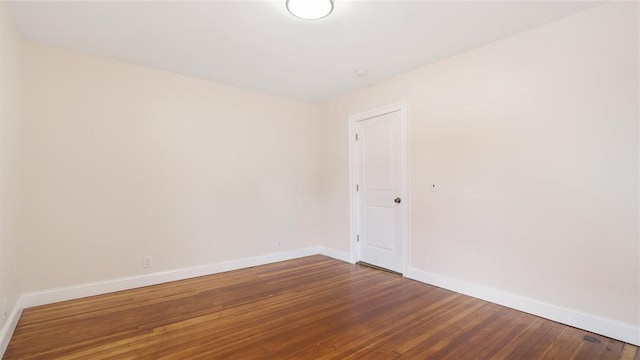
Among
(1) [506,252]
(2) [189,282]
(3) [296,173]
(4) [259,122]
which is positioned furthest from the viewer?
(3) [296,173]

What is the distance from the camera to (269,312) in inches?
102

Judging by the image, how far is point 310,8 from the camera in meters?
2.17

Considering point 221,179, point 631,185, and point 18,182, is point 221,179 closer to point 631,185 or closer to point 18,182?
point 18,182

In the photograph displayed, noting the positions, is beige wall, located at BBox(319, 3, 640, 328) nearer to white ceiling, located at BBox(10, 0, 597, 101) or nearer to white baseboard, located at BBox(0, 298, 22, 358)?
white ceiling, located at BBox(10, 0, 597, 101)

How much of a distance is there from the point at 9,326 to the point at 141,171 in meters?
1.66

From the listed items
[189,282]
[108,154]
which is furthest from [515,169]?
[108,154]

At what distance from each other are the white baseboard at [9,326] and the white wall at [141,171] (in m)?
0.27

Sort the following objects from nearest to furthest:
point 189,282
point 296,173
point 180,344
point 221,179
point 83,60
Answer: point 180,344
point 83,60
point 189,282
point 221,179
point 296,173

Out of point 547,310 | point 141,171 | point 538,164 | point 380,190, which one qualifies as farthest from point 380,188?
point 141,171

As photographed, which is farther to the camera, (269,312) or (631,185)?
(269,312)

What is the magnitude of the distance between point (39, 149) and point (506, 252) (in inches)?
181

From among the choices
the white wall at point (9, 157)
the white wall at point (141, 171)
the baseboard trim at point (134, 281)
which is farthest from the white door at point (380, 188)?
the white wall at point (9, 157)

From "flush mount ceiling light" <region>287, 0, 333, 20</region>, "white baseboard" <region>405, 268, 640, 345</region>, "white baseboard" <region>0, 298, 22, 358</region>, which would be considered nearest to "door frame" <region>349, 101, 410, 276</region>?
"white baseboard" <region>405, 268, 640, 345</region>

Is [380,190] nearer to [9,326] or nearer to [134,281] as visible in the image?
[134,281]
